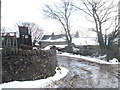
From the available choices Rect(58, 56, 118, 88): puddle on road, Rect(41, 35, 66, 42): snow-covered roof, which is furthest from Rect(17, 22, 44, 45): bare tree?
Rect(58, 56, 118, 88): puddle on road

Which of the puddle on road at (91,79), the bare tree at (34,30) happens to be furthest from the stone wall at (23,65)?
the bare tree at (34,30)

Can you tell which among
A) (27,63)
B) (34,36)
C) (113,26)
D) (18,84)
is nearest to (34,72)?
(27,63)

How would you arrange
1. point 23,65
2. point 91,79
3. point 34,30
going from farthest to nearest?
point 34,30 → point 91,79 → point 23,65

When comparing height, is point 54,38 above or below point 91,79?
above

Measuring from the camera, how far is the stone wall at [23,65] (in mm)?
9430

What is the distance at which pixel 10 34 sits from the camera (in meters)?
18.8

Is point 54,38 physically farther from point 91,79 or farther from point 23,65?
point 23,65

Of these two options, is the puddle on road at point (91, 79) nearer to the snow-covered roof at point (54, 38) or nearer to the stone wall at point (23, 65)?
the stone wall at point (23, 65)

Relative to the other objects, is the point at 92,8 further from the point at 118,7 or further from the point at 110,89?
the point at 110,89

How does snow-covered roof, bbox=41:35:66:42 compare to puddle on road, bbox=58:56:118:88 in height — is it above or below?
above

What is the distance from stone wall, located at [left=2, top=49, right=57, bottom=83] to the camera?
371 inches

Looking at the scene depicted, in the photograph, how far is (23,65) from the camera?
1003cm

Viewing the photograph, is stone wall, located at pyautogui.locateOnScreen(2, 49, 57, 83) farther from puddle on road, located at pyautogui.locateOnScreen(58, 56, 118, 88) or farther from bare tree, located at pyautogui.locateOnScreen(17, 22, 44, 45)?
bare tree, located at pyautogui.locateOnScreen(17, 22, 44, 45)

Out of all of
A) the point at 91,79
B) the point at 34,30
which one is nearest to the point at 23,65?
the point at 91,79
